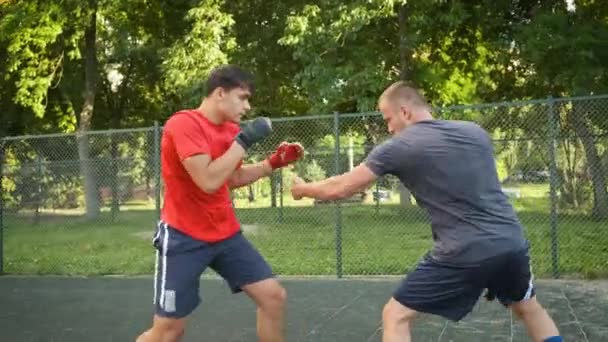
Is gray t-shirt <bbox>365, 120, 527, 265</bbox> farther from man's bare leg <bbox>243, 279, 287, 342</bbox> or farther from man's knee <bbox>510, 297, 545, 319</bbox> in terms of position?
man's bare leg <bbox>243, 279, 287, 342</bbox>

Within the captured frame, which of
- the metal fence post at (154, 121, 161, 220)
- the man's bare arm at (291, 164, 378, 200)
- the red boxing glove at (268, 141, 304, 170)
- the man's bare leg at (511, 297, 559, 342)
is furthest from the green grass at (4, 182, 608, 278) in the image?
the man's bare arm at (291, 164, 378, 200)

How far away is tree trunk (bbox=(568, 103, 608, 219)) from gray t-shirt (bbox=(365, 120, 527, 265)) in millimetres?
7704

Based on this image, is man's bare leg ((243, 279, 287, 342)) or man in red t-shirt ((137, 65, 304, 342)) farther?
man's bare leg ((243, 279, 287, 342))

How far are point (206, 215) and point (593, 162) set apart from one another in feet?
29.2

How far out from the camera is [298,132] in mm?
13922

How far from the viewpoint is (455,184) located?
11.2 feet

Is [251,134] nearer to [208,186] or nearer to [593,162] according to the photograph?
[208,186]

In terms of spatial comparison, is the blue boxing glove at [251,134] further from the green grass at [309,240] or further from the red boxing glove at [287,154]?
the green grass at [309,240]

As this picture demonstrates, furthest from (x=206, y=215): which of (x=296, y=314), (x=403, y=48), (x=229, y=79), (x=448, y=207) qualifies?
(x=403, y=48)

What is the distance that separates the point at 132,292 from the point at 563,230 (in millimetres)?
6710

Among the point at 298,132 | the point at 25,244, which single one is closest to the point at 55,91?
the point at 25,244

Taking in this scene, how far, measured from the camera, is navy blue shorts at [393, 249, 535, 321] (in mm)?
3484

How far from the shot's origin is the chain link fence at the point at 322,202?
10188mm

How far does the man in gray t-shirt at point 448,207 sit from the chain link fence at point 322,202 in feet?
17.0
